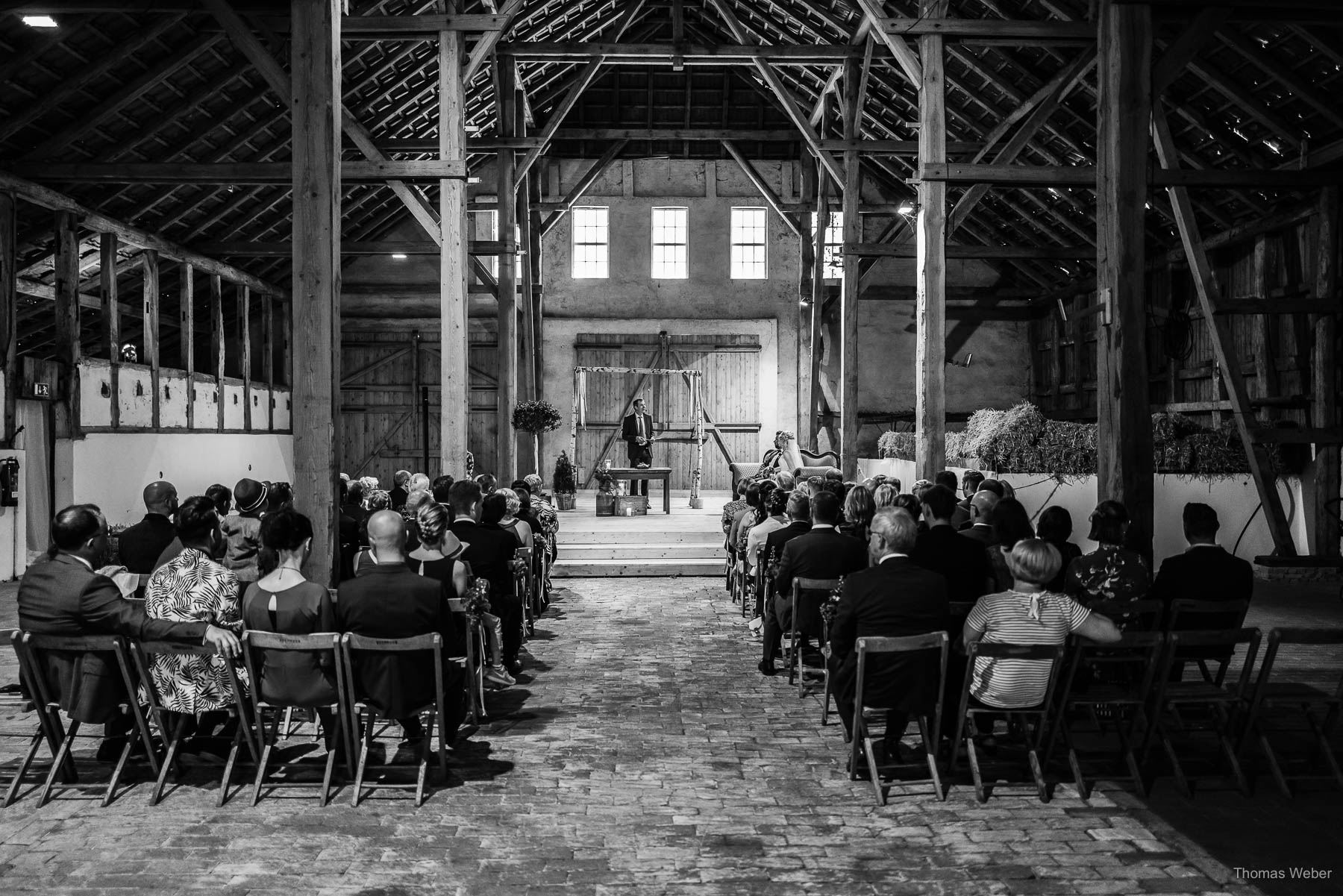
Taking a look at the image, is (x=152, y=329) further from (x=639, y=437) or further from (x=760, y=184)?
(x=760, y=184)

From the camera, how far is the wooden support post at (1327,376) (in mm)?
10891

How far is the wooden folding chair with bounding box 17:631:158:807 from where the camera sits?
406 centimetres

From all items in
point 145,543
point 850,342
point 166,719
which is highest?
point 850,342

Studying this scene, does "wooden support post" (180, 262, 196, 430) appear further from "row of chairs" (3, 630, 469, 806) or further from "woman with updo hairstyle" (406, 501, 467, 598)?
"row of chairs" (3, 630, 469, 806)

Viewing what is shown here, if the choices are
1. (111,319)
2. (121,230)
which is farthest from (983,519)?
(121,230)

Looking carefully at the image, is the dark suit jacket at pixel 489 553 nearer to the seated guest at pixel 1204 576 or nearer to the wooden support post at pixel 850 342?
the seated guest at pixel 1204 576

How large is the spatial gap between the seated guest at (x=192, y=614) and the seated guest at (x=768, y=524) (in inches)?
160

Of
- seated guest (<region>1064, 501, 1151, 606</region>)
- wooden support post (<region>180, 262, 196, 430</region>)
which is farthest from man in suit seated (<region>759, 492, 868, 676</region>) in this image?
wooden support post (<region>180, 262, 196, 430</region>)

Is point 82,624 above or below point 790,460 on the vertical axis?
below

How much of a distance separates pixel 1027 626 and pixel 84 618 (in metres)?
3.70

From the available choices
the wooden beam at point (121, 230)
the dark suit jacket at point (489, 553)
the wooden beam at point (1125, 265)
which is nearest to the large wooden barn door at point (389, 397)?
the wooden beam at point (121, 230)

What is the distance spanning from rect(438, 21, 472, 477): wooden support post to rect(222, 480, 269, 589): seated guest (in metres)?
3.70

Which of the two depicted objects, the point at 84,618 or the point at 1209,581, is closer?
the point at 84,618

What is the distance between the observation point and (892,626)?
4395 millimetres
